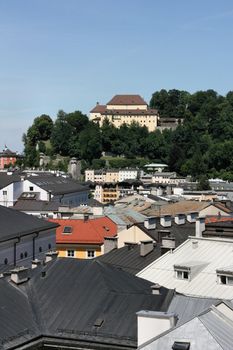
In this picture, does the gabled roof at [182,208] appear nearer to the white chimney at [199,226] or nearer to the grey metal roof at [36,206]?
the grey metal roof at [36,206]

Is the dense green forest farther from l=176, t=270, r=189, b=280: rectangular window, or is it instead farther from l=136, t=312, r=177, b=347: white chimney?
l=136, t=312, r=177, b=347: white chimney

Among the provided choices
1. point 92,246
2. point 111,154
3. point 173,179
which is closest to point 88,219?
point 92,246

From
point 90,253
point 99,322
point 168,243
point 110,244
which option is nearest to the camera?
point 99,322

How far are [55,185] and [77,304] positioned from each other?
60.2 meters

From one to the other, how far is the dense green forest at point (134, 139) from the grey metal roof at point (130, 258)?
11823 cm

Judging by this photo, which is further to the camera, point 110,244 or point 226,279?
point 110,244

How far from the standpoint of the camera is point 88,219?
46156 millimetres

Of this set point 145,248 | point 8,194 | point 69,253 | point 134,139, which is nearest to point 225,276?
point 145,248

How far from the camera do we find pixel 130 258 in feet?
101

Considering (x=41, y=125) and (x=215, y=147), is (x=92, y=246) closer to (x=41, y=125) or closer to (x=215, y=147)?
(x=215, y=147)

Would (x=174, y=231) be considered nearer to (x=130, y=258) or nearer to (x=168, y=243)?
(x=130, y=258)

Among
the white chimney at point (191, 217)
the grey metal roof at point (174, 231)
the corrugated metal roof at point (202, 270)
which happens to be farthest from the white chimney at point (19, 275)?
the white chimney at point (191, 217)

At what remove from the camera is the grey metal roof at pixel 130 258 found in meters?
29.2

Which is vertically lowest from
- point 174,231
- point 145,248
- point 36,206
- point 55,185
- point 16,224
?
point 36,206
